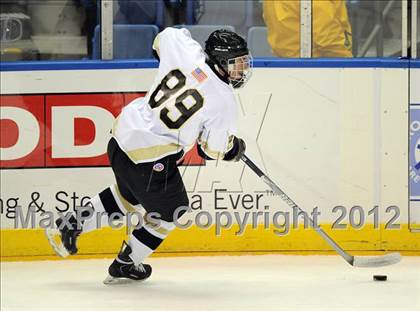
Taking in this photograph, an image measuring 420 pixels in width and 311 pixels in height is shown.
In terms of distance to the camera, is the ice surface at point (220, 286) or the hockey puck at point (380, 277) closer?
the ice surface at point (220, 286)

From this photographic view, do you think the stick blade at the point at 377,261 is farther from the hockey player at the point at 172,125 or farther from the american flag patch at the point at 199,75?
the american flag patch at the point at 199,75

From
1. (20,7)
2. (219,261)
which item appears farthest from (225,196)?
(20,7)

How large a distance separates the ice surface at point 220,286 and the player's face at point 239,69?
834mm

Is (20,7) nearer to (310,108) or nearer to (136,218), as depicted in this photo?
(136,218)

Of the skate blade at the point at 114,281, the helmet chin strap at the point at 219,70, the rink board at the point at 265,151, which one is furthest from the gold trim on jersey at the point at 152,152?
the rink board at the point at 265,151

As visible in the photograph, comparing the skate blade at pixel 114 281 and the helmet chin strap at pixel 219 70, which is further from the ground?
the helmet chin strap at pixel 219 70

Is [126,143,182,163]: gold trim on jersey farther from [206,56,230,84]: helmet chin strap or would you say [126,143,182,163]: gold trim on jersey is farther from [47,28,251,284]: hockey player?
[206,56,230,84]: helmet chin strap

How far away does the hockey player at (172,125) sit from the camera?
3480 millimetres

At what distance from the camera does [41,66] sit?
4527 millimetres

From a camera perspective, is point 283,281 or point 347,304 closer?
point 347,304

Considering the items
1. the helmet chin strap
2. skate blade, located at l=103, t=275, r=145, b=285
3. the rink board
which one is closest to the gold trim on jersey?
the helmet chin strap

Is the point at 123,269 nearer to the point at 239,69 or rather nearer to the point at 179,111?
the point at 179,111

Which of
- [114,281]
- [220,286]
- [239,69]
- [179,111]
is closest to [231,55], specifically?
[239,69]

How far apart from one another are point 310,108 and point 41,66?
136 cm
